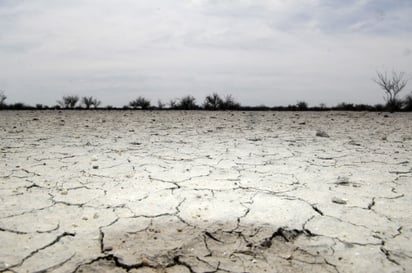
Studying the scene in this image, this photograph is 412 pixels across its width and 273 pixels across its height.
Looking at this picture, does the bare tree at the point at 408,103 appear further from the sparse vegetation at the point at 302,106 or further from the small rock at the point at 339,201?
the small rock at the point at 339,201

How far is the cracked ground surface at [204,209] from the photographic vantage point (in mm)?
1463

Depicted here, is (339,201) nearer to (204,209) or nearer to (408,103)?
(204,209)

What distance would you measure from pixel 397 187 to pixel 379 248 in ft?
3.48

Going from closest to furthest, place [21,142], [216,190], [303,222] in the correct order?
[303,222] → [216,190] → [21,142]

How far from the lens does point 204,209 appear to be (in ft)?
6.52

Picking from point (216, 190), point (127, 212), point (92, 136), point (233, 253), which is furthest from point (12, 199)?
point (92, 136)

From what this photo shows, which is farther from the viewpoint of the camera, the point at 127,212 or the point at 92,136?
the point at 92,136

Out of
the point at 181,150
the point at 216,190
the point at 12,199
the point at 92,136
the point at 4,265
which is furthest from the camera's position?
the point at 92,136

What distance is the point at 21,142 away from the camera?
4137 mm

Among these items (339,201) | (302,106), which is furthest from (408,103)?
(339,201)

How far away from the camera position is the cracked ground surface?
4.80 ft

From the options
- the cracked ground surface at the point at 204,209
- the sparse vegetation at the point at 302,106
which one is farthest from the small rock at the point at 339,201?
the sparse vegetation at the point at 302,106

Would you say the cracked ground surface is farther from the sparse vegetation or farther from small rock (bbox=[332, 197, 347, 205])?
the sparse vegetation

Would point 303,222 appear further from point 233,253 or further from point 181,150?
point 181,150
